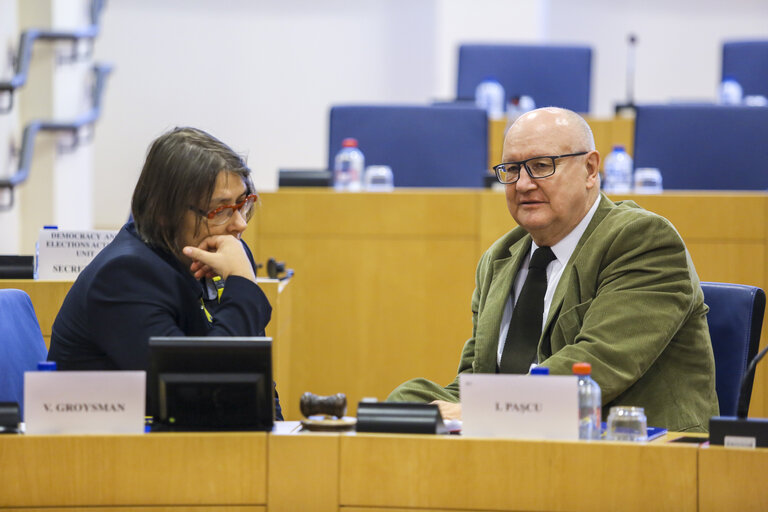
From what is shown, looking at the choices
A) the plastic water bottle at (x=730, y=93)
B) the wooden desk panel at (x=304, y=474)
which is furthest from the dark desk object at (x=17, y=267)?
the plastic water bottle at (x=730, y=93)

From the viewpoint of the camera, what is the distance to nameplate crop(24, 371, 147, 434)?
1.62 m

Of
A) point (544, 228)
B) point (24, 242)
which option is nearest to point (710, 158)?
point (544, 228)

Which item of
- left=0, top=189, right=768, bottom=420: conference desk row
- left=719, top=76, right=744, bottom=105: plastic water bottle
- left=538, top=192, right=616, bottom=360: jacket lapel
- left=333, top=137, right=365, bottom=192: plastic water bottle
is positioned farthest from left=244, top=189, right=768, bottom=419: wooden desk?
left=719, top=76, right=744, bottom=105: plastic water bottle

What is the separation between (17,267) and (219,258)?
1002 millimetres

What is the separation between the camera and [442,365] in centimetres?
367

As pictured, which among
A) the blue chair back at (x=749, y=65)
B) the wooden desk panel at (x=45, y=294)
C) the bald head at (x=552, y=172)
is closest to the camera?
the bald head at (x=552, y=172)

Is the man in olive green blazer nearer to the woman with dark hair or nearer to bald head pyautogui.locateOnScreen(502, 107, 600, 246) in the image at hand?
bald head pyautogui.locateOnScreen(502, 107, 600, 246)

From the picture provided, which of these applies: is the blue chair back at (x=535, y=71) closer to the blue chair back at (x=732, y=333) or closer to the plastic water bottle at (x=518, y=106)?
the plastic water bottle at (x=518, y=106)

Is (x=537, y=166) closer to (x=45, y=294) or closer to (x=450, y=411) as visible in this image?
(x=450, y=411)

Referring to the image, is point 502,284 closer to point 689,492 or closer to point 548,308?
point 548,308

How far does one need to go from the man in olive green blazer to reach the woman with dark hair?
0.46 meters

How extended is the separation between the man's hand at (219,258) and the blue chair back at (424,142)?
2422 mm

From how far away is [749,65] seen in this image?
603 cm

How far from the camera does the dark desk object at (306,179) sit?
3.85 metres
